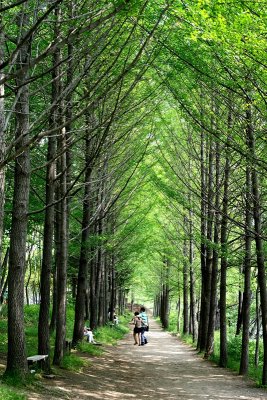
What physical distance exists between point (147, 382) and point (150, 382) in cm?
8

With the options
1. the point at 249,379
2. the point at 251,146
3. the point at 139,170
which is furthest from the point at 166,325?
the point at 251,146

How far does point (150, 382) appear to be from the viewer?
439 inches

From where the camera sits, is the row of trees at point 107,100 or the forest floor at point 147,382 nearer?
the row of trees at point 107,100

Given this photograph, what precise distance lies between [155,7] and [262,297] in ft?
22.5

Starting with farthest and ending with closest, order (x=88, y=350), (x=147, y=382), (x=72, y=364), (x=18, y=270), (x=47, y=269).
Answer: (x=88, y=350) < (x=147, y=382) < (x=72, y=364) < (x=47, y=269) < (x=18, y=270)

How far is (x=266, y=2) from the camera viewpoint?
19.5ft

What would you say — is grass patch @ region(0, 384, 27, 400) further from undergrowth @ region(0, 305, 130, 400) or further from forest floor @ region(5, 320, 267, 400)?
forest floor @ region(5, 320, 267, 400)

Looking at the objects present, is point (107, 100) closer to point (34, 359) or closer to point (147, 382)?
point (34, 359)

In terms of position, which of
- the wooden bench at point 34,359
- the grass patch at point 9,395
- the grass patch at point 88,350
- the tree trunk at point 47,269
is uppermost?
the tree trunk at point 47,269

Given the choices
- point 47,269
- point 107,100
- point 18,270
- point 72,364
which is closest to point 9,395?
point 18,270

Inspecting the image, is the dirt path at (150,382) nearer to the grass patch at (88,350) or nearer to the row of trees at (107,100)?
the grass patch at (88,350)

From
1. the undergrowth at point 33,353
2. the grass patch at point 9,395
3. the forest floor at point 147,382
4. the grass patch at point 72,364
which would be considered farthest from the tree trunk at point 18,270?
the grass patch at point 72,364

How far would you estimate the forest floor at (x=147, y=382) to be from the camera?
8.63 metres

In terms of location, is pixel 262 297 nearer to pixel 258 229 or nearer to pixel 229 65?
pixel 258 229
